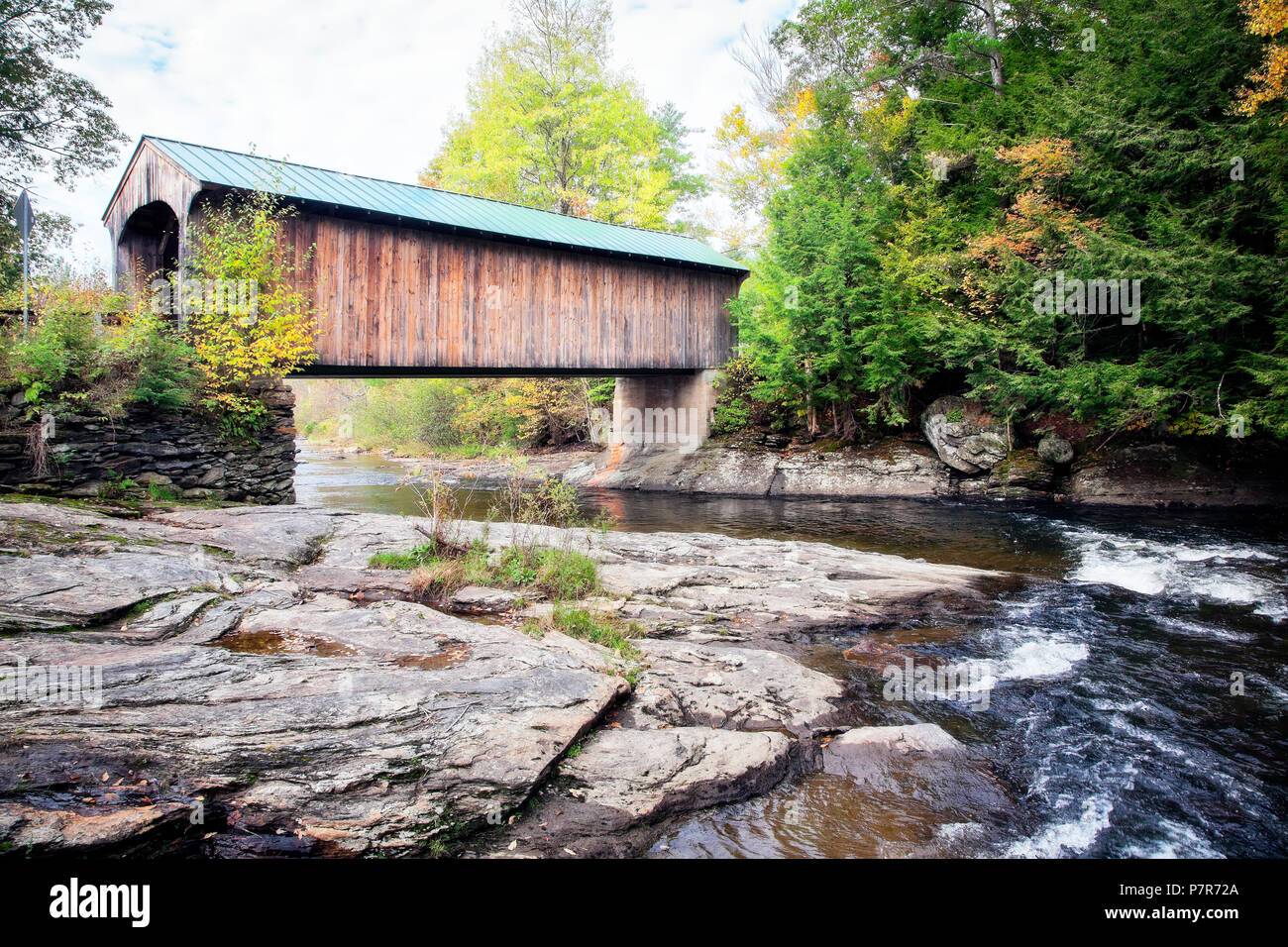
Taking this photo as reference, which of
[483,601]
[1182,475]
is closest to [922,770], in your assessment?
[483,601]

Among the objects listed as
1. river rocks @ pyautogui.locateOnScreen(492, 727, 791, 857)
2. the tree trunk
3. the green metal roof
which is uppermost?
the tree trunk

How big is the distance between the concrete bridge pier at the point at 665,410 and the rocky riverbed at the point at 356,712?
12616 mm

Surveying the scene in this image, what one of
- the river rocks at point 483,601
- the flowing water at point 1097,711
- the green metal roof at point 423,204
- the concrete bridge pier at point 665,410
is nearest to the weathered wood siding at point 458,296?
the green metal roof at point 423,204

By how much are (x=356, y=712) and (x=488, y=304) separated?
11148mm

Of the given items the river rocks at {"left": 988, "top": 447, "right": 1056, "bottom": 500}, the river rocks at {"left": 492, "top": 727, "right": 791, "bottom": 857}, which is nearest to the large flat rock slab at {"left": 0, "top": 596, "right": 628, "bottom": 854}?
the river rocks at {"left": 492, "top": 727, "right": 791, "bottom": 857}

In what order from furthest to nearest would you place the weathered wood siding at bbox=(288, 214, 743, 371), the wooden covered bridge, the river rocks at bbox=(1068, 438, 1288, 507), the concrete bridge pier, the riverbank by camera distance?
the concrete bridge pier, the riverbank, the river rocks at bbox=(1068, 438, 1288, 507), the weathered wood siding at bbox=(288, 214, 743, 371), the wooden covered bridge

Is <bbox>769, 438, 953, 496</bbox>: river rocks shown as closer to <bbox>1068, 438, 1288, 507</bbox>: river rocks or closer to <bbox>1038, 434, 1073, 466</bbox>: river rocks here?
<bbox>1038, 434, 1073, 466</bbox>: river rocks

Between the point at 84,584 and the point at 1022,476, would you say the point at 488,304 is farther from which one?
the point at 1022,476

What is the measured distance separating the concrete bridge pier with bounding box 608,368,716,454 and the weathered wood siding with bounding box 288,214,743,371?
3.18 feet

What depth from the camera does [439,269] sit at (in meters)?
12.3

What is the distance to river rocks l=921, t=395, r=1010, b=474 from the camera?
14.1 metres

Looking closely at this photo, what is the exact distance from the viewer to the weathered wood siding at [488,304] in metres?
11.2
